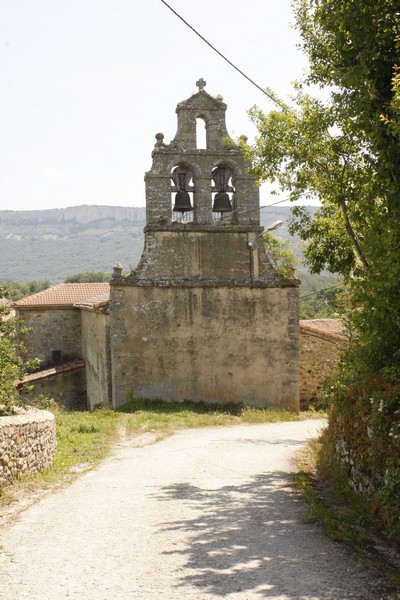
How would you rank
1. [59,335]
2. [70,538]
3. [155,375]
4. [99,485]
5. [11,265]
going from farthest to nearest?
[11,265] < [59,335] < [155,375] < [99,485] < [70,538]

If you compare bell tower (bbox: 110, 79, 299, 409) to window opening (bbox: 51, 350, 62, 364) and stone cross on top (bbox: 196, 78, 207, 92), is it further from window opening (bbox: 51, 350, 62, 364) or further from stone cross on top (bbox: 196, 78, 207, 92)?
window opening (bbox: 51, 350, 62, 364)

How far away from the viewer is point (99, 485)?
373 inches

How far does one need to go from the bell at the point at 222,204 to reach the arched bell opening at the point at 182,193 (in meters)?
0.69

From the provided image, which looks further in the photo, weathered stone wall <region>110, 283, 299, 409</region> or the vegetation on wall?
weathered stone wall <region>110, 283, 299, 409</region>

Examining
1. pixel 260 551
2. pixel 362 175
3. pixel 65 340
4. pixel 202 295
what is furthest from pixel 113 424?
pixel 65 340

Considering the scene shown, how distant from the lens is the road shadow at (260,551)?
540cm

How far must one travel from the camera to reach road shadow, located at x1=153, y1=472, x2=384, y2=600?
5402mm

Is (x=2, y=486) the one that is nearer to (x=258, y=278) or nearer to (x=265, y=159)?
(x=265, y=159)

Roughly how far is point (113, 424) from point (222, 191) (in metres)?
7.67

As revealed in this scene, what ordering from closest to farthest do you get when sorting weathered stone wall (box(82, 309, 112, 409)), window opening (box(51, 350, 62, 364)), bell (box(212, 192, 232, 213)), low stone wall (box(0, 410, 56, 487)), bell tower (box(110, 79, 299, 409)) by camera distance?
low stone wall (box(0, 410, 56, 487))
bell tower (box(110, 79, 299, 409))
bell (box(212, 192, 232, 213))
weathered stone wall (box(82, 309, 112, 409))
window opening (box(51, 350, 62, 364))

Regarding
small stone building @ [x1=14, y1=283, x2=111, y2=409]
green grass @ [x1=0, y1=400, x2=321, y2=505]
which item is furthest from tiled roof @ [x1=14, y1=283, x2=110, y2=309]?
green grass @ [x1=0, y1=400, x2=321, y2=505]

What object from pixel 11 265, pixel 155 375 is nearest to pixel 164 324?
pixel 155 375

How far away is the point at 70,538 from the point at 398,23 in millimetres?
6857

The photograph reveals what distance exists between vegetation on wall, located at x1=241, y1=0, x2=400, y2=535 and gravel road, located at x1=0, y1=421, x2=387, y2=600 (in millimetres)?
1043
